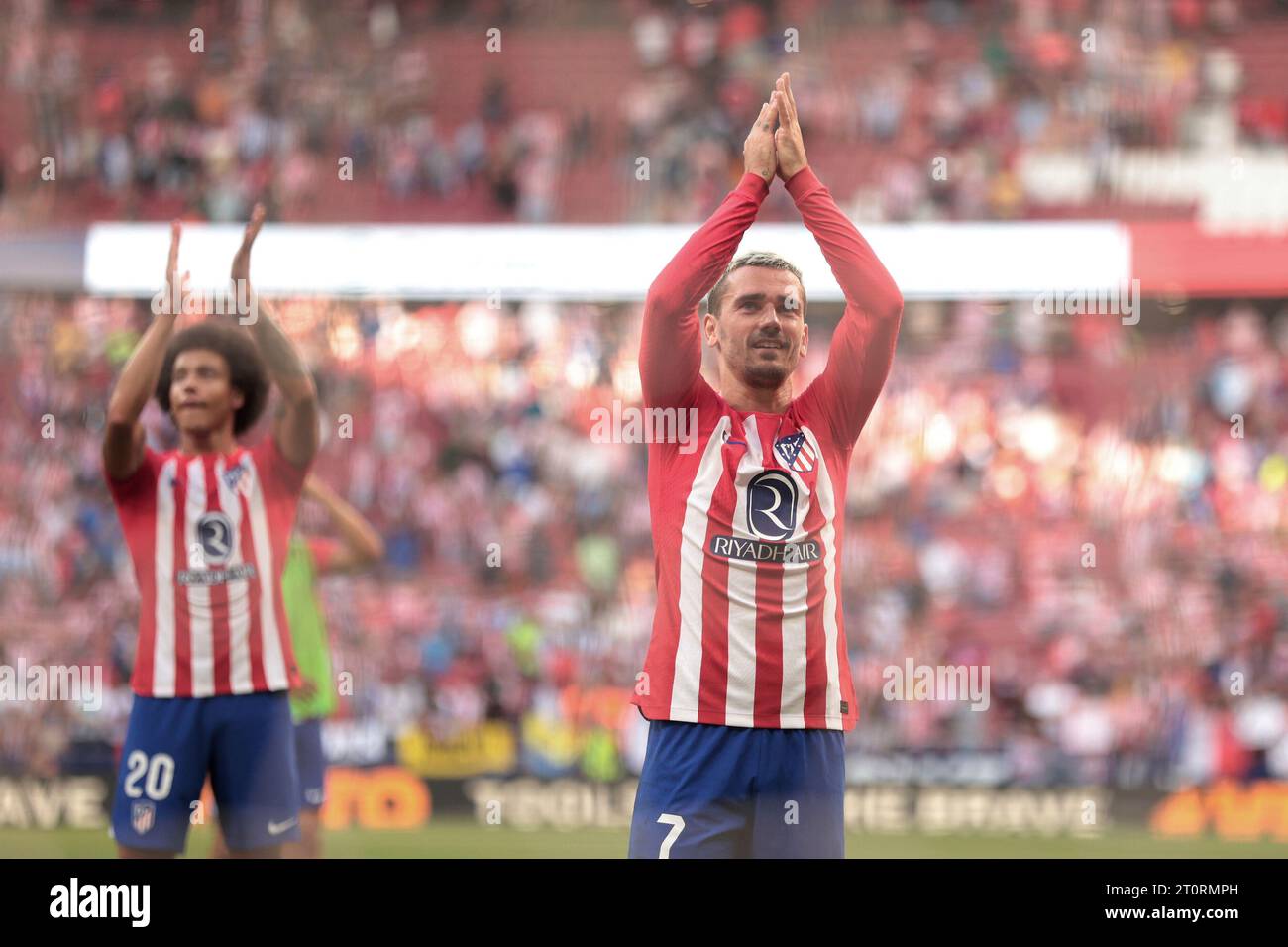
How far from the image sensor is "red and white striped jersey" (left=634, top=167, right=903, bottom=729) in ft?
12.0

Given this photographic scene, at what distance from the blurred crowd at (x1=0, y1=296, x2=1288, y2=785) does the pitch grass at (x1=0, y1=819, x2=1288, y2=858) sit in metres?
0.69

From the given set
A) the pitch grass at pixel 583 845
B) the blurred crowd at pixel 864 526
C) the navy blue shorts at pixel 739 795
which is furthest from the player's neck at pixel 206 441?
the blurred crowd at pixel 864 526

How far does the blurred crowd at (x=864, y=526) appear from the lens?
11.0m

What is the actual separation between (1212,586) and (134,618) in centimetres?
833

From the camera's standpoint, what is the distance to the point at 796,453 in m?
3.77

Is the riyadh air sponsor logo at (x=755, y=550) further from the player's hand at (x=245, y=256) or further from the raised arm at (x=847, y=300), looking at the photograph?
the player's hand at (x=245, y=256)

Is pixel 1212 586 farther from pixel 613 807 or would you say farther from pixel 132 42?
pixel 132 42

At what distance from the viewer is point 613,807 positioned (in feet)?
35.4

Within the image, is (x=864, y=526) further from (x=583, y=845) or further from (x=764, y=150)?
(x=764, y=150)
